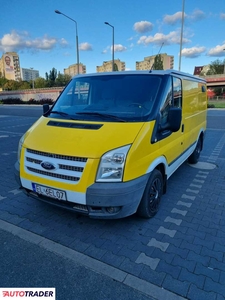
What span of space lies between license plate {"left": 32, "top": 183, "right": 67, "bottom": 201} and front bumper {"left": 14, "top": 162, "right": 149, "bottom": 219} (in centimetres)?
11

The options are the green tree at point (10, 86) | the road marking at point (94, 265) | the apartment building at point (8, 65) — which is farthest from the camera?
the apartment building at point (8, 65)

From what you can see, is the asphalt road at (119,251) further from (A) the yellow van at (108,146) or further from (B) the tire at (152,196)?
(A) the yellow van at (108,146)

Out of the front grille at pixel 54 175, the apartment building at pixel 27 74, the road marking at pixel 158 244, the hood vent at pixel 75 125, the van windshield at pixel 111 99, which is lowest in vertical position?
the road marking at pixel 158 244

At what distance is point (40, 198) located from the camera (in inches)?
113

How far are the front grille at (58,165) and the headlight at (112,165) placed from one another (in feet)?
0.70

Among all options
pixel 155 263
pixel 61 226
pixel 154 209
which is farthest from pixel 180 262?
pixel 61 226

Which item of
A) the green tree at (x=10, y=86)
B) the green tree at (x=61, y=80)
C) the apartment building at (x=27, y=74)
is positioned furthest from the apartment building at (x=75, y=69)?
the apartment building at (x=27, y=74)

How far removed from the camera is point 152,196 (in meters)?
3.05

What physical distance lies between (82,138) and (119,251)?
1.39 m

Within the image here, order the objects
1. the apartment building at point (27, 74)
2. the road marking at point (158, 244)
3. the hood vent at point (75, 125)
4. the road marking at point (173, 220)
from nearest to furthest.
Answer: the road marking at point (158, 244) → the hood vent at point (75, 125) → the road marking at point (173, 220) → the apartment building at point (27, 74)

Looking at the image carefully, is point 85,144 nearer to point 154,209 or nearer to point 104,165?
point 104,165

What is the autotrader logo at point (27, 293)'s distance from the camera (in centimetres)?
192

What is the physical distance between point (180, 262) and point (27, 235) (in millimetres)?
1880

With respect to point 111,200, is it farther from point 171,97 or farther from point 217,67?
point 217,67
